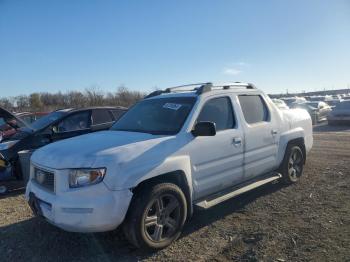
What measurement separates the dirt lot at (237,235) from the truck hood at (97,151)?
1.07m

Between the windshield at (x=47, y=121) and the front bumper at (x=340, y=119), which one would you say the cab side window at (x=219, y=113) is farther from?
the front bumper at (x=340, y=119)

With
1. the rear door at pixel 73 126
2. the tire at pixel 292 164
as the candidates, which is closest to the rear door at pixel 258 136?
the tire at pixel 292 164

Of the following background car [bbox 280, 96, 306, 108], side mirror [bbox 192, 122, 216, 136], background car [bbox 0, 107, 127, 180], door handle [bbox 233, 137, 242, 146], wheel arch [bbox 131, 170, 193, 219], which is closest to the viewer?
wheel arch [bbox 131, 170, 193, 219]

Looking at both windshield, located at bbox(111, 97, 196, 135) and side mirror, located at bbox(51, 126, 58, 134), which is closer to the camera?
windshield, located at bbox(111, 97, 196, 135)

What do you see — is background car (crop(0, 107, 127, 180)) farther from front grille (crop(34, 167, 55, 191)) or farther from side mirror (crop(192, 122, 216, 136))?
side mirror (crop(192, 122, 216, 136))

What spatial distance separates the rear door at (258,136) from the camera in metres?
5.62

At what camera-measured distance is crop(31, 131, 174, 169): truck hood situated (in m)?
3.93

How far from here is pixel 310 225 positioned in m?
4.82

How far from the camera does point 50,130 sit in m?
8.15

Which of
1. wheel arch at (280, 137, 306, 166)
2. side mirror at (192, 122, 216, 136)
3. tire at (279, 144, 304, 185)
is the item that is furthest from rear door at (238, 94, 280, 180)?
side mirror at (192, 122, 216, 136)

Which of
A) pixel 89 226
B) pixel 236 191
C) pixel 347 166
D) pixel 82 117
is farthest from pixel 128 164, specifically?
pixel 347 166

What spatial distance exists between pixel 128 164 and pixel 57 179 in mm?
805

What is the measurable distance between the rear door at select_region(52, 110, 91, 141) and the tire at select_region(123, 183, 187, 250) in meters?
4.63

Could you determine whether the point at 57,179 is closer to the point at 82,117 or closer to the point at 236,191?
the point at 236,191
